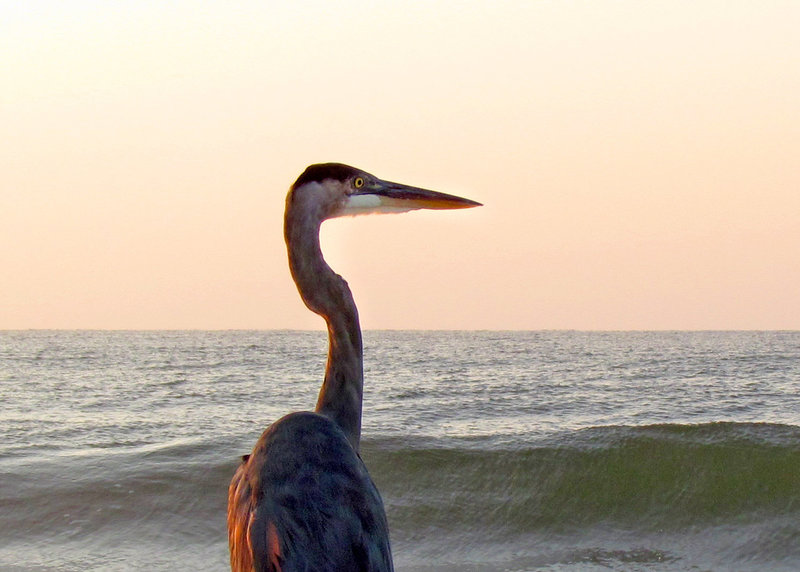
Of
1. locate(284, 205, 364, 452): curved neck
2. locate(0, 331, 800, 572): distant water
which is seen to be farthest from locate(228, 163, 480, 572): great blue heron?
locate(0, 331, 800, 572): distant water

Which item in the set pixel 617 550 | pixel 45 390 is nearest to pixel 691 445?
pixel 617 550

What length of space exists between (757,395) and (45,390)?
1501cm

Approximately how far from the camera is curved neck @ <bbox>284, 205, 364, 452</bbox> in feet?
14.1

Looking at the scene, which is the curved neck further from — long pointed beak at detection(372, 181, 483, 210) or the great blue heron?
long pointed beak at detection(372, 181, 483, 210)

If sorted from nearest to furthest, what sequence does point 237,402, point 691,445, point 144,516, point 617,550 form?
point 617,550 → point 144,516 → point 691,445 → point 237,402

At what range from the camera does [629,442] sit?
11.5 metres

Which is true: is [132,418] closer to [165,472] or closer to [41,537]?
[165,472]

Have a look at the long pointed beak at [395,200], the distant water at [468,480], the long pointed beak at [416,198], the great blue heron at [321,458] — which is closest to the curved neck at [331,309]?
the great blue heron at [321,458]

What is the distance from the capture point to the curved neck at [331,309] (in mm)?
4289

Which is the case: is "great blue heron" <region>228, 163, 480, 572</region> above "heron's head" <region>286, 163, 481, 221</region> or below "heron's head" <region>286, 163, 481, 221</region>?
below

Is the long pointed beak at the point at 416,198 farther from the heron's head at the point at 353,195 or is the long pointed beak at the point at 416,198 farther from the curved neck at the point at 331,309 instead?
the curved neck at the point at 331,309

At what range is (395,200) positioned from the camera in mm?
4637

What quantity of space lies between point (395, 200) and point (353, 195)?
0.80 ft

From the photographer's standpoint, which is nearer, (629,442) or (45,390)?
(629,442)
